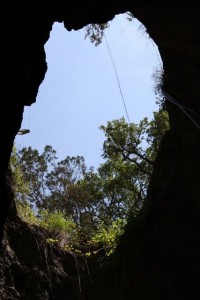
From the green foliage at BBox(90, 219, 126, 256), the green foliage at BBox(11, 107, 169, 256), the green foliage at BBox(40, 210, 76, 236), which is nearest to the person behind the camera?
the green foliage at BBox(90, 219, 126, 256)

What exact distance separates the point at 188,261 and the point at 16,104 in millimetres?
5262

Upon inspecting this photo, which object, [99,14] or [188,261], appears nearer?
[99,14]

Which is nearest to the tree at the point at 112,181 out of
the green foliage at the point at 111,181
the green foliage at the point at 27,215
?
the green foliage at the point at 111,181

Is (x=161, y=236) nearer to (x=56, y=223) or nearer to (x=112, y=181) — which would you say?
(x=56, y=223)

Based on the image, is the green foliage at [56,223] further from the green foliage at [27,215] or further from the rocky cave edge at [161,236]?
the rocky cave edge at [161,236]

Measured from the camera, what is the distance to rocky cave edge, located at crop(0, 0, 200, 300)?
27.4 ft

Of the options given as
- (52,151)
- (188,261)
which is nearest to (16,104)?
(188,261)

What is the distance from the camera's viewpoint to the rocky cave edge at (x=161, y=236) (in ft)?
27.4

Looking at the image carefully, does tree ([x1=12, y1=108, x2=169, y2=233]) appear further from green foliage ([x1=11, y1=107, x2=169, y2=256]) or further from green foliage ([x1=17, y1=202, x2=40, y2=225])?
green foliage ([x1=17, y1=202, x2=40, y2=225])

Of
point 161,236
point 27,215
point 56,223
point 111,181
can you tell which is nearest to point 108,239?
point 56,223

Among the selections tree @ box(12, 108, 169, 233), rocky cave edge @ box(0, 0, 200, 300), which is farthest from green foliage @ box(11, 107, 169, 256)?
rocky cave edge @ box(0, 0, 200, 300)

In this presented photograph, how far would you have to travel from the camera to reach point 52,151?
69.6ft

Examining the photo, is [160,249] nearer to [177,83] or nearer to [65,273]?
[65,273]

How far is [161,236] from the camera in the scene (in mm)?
8867
